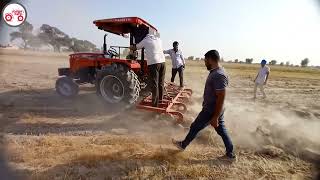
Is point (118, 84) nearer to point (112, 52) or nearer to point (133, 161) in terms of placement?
point (112, 52)

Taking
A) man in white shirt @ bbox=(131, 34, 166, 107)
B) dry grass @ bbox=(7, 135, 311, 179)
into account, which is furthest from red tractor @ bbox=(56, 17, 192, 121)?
dry grass @ bbox=(7, 135, 311, 179)

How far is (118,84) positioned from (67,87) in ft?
7.31

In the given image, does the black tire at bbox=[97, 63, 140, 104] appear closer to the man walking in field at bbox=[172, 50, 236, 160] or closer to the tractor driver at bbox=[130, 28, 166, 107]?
the tractor driver at bbox=[130, 28, 166, 107]

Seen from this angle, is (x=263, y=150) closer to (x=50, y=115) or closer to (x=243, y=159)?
(x=243, y=159)

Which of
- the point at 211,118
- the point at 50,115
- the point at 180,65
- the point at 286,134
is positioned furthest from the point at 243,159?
the point at 180,65

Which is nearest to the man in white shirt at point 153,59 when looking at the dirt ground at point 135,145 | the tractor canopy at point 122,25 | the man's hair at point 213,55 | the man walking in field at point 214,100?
the dirt ground at point 135,145

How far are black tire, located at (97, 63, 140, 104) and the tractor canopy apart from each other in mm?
1017

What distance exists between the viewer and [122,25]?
8.07 m

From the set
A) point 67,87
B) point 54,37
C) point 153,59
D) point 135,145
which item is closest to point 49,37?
point 54,37

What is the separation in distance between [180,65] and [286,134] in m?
5.15

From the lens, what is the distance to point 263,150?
5305mm

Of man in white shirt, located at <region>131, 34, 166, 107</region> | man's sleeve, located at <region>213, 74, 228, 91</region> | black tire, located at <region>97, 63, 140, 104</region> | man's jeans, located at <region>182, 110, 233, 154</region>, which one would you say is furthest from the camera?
black tire, located at <region>97, 63, 140, 104</region>

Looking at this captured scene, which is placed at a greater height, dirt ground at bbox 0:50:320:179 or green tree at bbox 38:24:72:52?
green tree at bbox 38:24:72:52

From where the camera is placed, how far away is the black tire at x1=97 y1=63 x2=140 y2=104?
7.42 m
